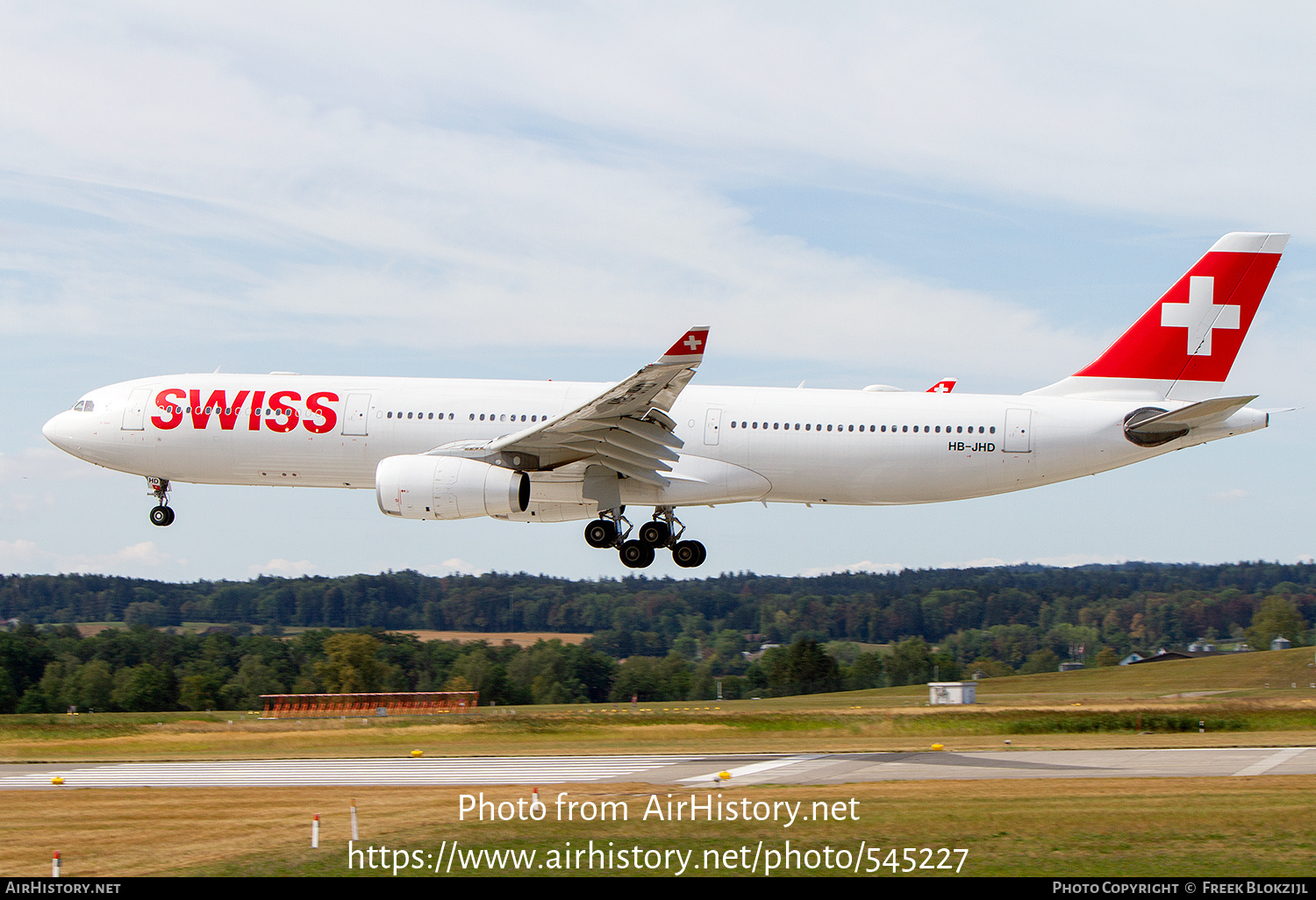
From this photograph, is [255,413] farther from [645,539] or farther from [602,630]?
Answer: [602,630]

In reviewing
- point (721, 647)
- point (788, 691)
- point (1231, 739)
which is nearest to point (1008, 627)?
point (721, 647)

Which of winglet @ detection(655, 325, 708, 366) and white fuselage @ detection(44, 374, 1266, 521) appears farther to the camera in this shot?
A: white fuselage @ detection(44, 374, 1266, 521)

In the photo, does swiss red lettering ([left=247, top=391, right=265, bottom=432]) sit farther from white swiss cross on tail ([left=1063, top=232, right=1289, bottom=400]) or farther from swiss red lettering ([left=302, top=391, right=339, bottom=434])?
white swiss cross on tail ([left=1063, top=232, right=1289, bottom=400])

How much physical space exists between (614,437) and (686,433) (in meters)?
2.29

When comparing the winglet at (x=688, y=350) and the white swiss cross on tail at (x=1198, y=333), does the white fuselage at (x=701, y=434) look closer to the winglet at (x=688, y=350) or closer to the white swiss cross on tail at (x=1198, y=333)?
the white swiss cross on tail at (x=1198, y=333)

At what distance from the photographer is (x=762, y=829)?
58.2 ft

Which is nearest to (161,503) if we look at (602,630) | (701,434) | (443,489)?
(443,489)

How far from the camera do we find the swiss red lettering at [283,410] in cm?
3281

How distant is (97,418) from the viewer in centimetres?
3425

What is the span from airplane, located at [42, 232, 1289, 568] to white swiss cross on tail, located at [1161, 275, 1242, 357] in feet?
0.16

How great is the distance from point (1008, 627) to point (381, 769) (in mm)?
105022

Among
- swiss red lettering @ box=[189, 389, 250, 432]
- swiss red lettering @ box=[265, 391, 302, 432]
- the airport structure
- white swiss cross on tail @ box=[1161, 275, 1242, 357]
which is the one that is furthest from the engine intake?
the airport structure

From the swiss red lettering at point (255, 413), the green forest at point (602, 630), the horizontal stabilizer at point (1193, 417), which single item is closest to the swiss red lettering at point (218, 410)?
the swiss red lettering at point (255, 413)

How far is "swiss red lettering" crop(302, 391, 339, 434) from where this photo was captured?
3266 cm
